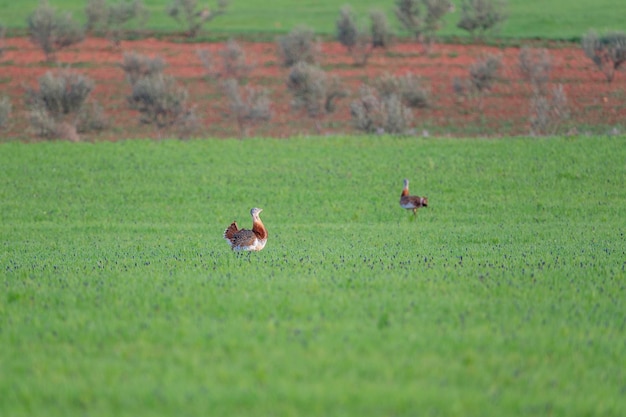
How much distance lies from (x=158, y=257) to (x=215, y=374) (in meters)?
8.62

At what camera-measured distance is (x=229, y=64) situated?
71875mm

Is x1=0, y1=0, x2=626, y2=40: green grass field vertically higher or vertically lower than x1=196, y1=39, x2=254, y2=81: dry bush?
higher

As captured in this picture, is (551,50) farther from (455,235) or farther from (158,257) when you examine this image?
(158,257)

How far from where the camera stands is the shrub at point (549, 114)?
153 ft

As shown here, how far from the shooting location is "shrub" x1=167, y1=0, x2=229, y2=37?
95338 mm

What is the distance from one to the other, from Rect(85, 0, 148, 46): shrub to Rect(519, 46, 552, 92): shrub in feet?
164

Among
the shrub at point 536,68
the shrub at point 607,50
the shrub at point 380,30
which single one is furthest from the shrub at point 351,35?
the shrub at point 607,50

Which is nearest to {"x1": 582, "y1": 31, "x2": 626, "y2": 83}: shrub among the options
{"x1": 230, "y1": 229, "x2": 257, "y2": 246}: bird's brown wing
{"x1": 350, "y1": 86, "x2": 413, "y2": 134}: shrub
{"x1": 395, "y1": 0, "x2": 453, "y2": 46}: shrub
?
{"x1": 395, "y1": 0, "x2": 453, "y2": 46}: shrub

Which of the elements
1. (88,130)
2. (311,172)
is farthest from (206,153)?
(88,130)

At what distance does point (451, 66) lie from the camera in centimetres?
7456

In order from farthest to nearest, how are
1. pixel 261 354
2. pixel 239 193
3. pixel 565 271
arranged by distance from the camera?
pixel 239 193
pixel 565 271
pixel 261 354

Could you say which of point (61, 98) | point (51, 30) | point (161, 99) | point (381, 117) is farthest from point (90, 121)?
point (51, 30)

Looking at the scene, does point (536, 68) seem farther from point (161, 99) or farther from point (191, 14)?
point (191, 14)

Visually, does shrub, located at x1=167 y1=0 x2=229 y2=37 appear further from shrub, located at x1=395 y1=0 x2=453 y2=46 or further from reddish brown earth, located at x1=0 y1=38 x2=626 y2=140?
shrub, located at x1=395 y1=0 x2=453 y2=46
